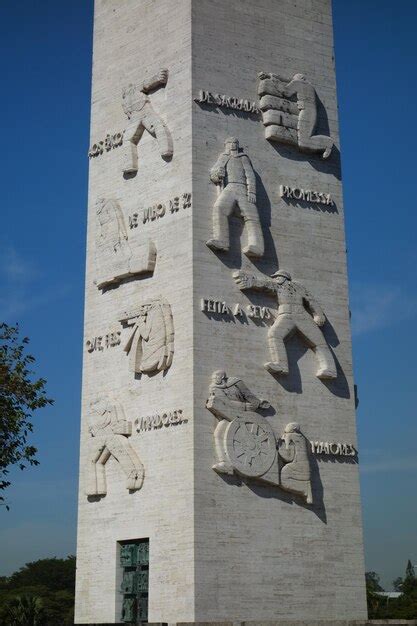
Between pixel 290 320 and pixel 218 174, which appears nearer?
pixel 218 174

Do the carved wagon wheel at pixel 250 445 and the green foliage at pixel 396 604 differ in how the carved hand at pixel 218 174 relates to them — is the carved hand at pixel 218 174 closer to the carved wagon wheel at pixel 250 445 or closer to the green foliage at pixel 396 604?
the carved wagon wheel at pixel 250 445

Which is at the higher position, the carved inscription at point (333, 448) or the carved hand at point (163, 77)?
the carved hand at point (163, 77)

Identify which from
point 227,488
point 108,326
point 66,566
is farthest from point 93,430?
point 66,566

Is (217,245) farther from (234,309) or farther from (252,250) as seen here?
(234,309)

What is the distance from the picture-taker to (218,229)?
70.1 feet

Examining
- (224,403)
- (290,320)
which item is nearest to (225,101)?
(290,320)

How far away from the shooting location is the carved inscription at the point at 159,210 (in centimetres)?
2155

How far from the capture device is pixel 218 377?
20609 mm

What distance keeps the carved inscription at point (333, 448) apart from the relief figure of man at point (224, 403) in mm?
1603

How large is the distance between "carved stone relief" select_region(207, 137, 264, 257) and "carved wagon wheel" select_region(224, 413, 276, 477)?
3333 mm

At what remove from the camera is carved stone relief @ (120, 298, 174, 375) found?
Answer: 21.1 metres

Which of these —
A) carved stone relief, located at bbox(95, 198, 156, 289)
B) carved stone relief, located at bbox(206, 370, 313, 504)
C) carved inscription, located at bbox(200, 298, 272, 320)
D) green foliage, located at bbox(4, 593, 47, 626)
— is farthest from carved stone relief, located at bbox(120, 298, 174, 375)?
green foliage, located at bbox(4, 593, 47, 626)

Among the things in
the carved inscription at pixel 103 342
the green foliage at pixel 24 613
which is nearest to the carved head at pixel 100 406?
the carved inscription at pixel 103 342

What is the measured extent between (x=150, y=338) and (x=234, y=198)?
3.15 metres
